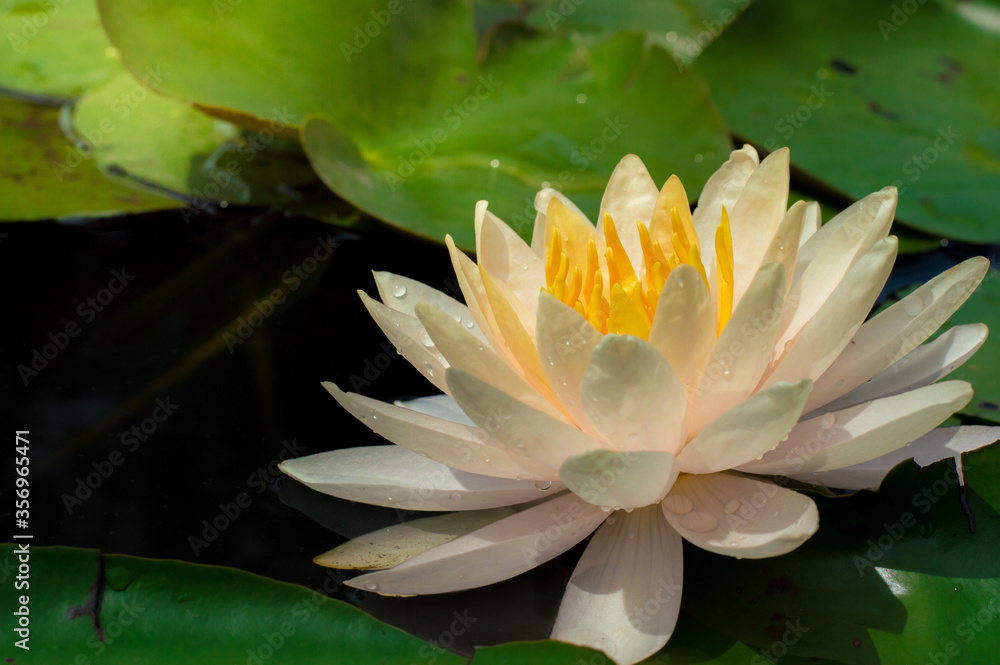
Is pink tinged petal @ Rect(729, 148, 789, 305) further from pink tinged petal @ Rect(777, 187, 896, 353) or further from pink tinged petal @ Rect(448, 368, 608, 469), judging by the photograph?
pink tinged petal @ Rect(448, 368, 608, 469)

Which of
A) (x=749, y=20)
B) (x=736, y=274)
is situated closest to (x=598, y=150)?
(x=749, y=20)

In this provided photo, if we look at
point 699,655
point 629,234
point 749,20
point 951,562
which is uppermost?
point 749,20

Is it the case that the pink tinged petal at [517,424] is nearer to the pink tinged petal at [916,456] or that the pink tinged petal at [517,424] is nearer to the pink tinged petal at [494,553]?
the pink tinged petal at [494,553]

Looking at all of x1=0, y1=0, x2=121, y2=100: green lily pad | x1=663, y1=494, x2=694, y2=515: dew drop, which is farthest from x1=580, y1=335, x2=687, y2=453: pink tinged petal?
x1=0, y1=0, x2=121, y2=100: green lily pad

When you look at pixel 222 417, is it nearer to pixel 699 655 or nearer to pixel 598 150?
pixel 699 655

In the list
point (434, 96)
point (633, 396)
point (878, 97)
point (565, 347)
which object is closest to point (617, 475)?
point (633, 396)

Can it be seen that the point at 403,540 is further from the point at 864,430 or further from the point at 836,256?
the point at 836,256
